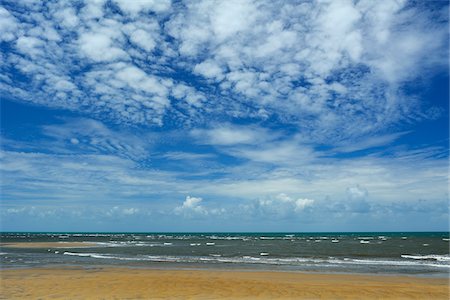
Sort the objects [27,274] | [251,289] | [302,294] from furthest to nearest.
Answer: [27,274], [251,289], [302,294]

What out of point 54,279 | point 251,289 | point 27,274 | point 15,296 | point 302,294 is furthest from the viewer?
point 27,274

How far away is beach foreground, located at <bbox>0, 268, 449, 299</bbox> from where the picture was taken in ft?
55.4

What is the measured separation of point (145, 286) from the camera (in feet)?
63.3

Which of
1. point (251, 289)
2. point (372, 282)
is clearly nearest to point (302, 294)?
point (251, 289)

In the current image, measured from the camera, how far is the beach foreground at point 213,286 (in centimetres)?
1689

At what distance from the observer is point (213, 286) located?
64.4ft

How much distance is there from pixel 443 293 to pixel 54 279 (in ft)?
65.2

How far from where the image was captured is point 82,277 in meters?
22.2

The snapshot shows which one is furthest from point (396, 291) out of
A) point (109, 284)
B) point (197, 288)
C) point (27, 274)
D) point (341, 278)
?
point (27, 274)

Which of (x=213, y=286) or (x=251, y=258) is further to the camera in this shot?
(x=251, y=258)

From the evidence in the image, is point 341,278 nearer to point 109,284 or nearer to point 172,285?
point 172,285

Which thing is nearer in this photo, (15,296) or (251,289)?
(15,296)

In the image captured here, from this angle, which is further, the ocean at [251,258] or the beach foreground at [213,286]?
the ocean at [251,258]

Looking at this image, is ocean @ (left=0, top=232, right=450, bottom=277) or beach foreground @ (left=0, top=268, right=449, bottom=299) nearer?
beach foreground @ (left=0, top=268, right=449, bottom=299)
